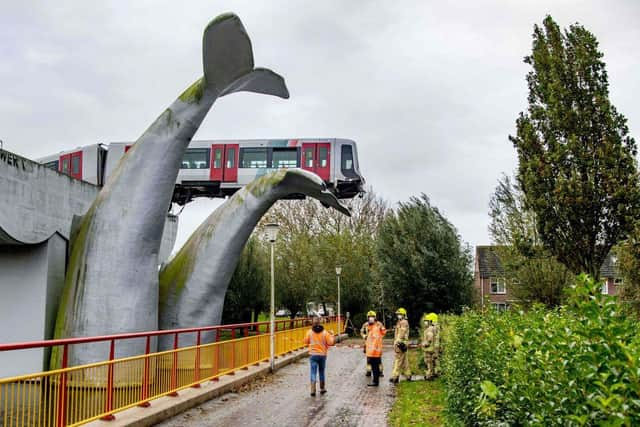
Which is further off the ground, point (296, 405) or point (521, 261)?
point (521, 261)

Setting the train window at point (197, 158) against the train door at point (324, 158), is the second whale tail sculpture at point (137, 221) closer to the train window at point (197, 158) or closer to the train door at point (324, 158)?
the train door at point (324, 158)

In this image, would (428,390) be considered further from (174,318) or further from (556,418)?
(556,418)

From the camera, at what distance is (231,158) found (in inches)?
1346

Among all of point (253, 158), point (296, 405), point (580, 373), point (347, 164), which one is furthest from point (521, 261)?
point (580, 373)

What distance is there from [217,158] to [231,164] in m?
0.81

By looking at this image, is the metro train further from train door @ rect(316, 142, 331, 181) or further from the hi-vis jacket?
the hi-vis jacket

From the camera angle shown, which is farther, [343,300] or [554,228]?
[343,300]

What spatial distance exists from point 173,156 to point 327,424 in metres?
8.31

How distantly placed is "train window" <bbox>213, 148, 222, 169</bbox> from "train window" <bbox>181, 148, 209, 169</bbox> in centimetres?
50

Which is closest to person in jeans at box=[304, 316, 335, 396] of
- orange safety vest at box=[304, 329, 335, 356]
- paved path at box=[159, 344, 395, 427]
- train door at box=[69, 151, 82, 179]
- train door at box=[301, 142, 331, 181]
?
orange safety vest at box=[304, 329, 335, 356]

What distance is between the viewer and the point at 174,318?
1750cm

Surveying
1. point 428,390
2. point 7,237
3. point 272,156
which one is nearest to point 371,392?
point 428,390

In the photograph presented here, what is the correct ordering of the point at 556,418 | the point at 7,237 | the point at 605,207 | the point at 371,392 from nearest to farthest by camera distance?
1. the point at 556,418
2. the point at 371,392
3. the point at 7,237
4. the point at 605,207

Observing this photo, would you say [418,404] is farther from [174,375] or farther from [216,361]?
[216,361]
